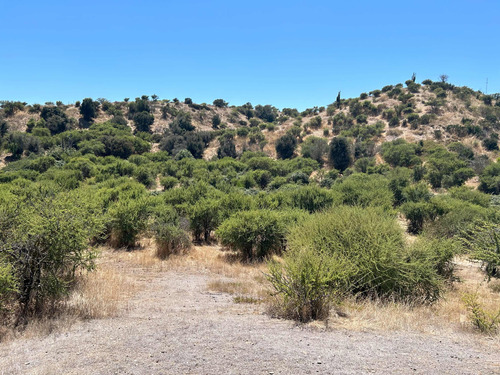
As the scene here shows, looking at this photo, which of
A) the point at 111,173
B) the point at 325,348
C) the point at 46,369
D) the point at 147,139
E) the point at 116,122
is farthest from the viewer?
the point at 116,122

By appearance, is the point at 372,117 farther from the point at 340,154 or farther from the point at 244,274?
the point at 244,274

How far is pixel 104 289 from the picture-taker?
8977 mm

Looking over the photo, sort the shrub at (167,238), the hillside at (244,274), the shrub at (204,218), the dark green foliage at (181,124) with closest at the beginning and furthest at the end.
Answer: the hillside at (244,274), the shrub at (167,238), the shrub at (204,218), the dark green foliage at (181,124)

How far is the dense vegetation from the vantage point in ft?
25.1

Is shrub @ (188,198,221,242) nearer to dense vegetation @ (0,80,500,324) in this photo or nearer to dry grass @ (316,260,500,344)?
dense vegetation @ (0,80,500,324)

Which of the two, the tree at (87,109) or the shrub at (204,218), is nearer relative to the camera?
the shrub at (204,218)

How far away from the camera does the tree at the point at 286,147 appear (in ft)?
193

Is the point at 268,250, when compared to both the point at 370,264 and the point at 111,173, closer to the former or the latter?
the point at 370,264

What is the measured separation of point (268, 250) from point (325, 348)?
32.6 feet

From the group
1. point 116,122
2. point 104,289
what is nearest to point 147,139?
point 116,122

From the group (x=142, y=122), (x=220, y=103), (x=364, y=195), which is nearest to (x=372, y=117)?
(x=220, y=103)

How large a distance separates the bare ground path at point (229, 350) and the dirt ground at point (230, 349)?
2cm

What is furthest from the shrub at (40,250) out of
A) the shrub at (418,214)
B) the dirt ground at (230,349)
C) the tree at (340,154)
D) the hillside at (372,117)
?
the hillside at (372,117)

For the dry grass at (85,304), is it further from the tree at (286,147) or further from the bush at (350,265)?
the tree at (286,147)
